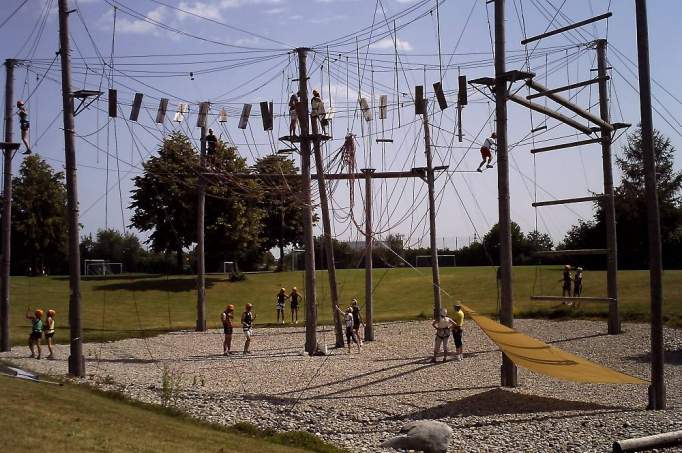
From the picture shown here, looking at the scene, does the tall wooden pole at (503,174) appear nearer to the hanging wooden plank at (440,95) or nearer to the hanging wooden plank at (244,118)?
the hanging wooden plank at (440,95)

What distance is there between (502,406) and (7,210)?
57.5 feet

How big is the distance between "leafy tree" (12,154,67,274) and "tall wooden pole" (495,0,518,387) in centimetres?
5649

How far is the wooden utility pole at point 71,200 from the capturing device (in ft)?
65.3

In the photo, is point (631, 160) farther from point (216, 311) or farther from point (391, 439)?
point (391, 439)

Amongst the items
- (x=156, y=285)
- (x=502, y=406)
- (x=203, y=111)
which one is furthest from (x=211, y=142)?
(x=156, y=285)

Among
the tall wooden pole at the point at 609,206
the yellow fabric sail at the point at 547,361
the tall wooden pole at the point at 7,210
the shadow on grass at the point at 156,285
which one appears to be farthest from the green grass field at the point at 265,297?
the yellow fabric sail at the point at 547,361

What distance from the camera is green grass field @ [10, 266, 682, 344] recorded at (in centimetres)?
3669

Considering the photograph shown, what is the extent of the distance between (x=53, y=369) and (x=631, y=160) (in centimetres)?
5889

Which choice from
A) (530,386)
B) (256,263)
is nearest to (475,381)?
(530,386)

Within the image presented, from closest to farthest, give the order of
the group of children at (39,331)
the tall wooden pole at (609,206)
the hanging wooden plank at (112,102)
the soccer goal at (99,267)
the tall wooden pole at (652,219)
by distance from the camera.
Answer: the tall wooden pole at (652,219) → the hanging wooden plank at (112,102) → the group of children at (39,331) → the tall wooden pole at (609,206) → the soccer goal at (99,267)

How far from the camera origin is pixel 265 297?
55.6 meters

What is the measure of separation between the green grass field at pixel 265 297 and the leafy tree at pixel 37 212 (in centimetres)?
710

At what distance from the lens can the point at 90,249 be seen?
120250mm

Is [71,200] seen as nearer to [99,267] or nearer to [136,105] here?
[136,105]
